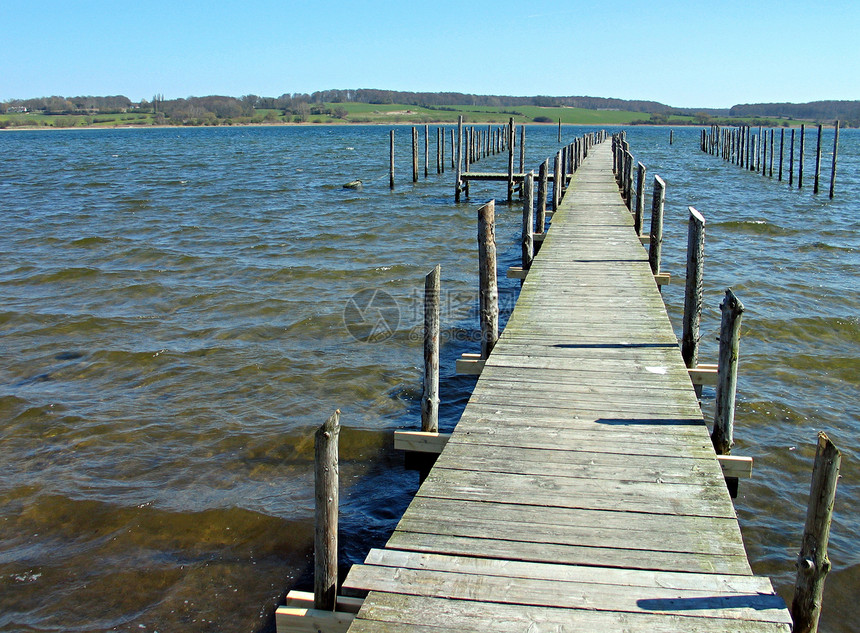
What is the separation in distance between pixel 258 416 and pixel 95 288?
7.27 metres

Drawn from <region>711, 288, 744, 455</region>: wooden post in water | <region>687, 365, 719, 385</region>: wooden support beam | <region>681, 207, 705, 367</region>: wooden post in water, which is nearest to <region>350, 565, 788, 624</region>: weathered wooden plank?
<region>711, 288, 744, 455</region>: wooden post in water

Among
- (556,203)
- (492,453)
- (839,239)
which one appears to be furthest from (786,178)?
(492,453)

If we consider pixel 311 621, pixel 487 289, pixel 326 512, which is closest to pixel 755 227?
pixel 487 289

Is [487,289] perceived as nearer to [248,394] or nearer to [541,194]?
[248,394]

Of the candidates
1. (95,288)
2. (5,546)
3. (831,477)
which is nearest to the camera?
(831,477)

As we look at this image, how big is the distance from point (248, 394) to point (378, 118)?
161875 mm

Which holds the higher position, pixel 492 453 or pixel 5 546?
pixel 492 453

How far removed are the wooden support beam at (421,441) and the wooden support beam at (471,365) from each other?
140 cm

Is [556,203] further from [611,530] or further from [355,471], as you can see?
[611,530]

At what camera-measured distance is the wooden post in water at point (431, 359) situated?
5555mm

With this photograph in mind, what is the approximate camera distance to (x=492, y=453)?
4.67 meters

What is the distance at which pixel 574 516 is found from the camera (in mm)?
3920

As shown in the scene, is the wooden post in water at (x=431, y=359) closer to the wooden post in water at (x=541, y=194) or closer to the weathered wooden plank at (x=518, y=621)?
the weathered wooden plank at (x=518, y=621)

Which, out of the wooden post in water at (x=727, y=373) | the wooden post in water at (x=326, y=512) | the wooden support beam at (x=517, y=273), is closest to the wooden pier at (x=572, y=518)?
the wooden post in water at (x=326, y=512)
